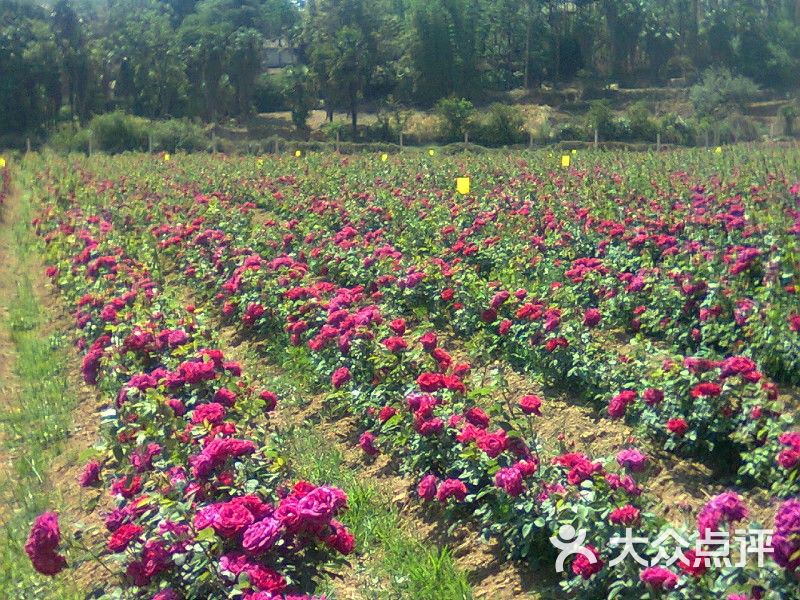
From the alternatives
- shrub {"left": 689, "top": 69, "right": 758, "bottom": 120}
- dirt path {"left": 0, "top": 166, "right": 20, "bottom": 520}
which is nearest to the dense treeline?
shrub {"left": 689, "top": 69, "right": 758, "bottom": 120}

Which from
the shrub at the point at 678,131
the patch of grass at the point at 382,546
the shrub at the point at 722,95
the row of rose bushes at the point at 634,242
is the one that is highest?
the shrub at the point at 722,95

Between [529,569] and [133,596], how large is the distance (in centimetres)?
167

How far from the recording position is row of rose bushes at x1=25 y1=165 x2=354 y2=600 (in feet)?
9.52

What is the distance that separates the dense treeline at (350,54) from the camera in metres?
46.0

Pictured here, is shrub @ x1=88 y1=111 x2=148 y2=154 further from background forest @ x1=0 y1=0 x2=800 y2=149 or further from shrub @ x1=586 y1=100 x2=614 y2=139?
shrub @ x1=586 y1=100 x2=614 y2=139

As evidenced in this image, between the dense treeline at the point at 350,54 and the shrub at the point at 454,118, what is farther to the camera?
the dense treeline at the point at 350,54

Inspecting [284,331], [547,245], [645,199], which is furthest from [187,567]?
[645,199]

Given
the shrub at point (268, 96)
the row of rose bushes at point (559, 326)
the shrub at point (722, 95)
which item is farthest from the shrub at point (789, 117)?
the shrub at point (268, 96)

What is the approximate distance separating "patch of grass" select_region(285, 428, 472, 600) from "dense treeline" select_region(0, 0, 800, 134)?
38105 millimetres

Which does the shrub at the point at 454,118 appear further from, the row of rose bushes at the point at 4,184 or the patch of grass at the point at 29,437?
the patch of grass at the point at 29,437

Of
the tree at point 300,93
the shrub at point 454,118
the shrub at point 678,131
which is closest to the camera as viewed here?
the shrub at point 678,131

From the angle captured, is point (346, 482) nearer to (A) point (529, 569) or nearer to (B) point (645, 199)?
(A) point (529, 569)

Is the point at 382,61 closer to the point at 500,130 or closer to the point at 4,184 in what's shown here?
the point at 500,130

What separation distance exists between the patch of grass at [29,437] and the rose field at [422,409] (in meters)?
0.03
